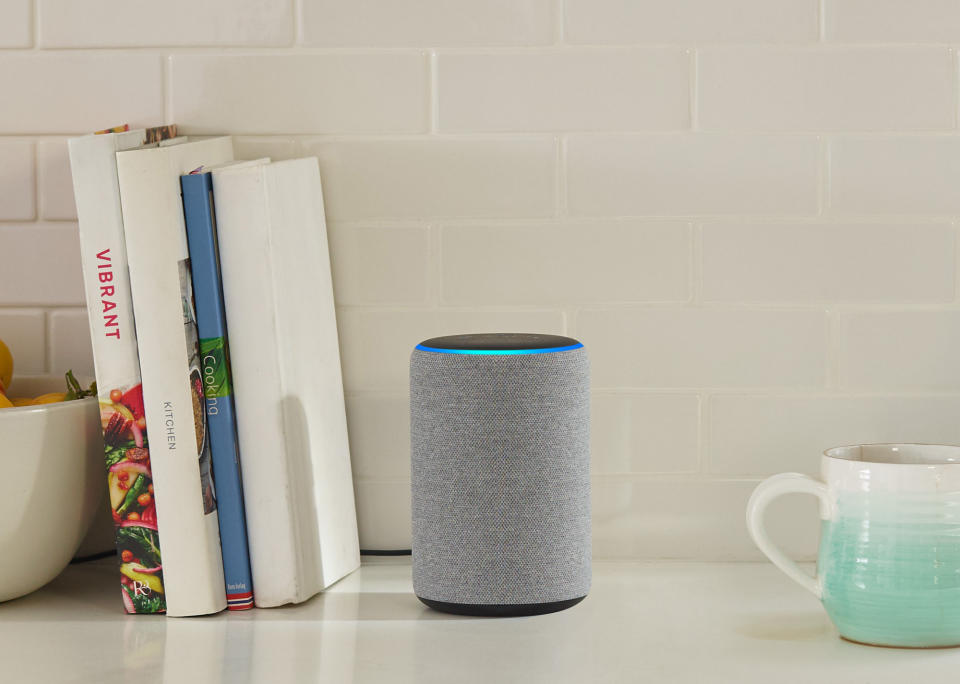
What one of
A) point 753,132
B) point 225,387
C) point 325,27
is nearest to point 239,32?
point 325,27

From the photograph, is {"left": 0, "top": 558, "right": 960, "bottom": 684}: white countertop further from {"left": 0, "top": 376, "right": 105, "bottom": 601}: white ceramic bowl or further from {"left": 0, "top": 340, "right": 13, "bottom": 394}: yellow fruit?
{"left": 0, "top": 340, "right": 13, "bottom": 394}: yellow fruit

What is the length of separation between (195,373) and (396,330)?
9.1 inches

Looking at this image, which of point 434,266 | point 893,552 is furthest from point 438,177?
point 893,552

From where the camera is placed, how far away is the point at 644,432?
97 cm

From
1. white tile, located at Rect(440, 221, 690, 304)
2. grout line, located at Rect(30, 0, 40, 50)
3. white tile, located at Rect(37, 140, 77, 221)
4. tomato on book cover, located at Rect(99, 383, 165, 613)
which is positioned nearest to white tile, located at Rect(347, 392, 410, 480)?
white tile, located at Rect(440, 221, 690, 304)

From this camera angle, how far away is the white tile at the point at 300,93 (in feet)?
3.17

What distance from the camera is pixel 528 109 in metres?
0.96

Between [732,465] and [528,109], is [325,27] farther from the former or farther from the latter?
[732,465]

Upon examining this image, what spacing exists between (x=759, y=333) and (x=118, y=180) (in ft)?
1.90

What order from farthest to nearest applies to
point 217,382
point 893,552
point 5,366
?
point 5,366
point 217,382
point 893,552

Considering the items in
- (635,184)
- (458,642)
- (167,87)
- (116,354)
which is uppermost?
(167,87)

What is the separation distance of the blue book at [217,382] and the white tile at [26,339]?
0.93 ft

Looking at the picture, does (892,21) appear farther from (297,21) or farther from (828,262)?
(297,21)

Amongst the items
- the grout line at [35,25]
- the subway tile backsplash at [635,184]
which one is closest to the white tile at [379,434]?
the subway tile backsplash at [635,184]
